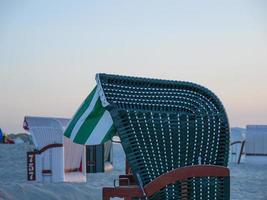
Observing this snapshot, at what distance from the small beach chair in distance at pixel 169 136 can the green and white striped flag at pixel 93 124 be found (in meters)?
0.12

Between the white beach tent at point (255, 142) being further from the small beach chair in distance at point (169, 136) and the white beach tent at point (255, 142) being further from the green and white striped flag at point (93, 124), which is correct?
the green and white striped flag at point (93, 124)

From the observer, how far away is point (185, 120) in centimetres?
405

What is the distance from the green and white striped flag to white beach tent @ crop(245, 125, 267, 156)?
16.4 meters

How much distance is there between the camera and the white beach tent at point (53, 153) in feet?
36.1

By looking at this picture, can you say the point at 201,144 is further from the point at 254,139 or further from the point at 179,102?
the point at 254,139

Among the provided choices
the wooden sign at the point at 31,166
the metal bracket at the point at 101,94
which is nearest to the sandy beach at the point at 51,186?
the wooden sign at the point at 31,166

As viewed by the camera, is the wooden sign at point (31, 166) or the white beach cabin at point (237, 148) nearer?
the wooden sign at point (31, 166)

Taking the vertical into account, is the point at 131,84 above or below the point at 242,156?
above

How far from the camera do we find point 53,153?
1100 cm

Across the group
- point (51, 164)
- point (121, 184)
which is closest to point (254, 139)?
point (51, 164)

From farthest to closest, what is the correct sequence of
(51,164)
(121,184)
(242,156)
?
1. (242,156)
2. (51,164)
3. (121,184)

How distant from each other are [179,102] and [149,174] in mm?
586

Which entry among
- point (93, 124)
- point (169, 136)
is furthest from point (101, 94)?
point (169, 136)

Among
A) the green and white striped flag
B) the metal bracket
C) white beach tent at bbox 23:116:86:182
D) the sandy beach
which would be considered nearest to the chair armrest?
the green and white striped flag
